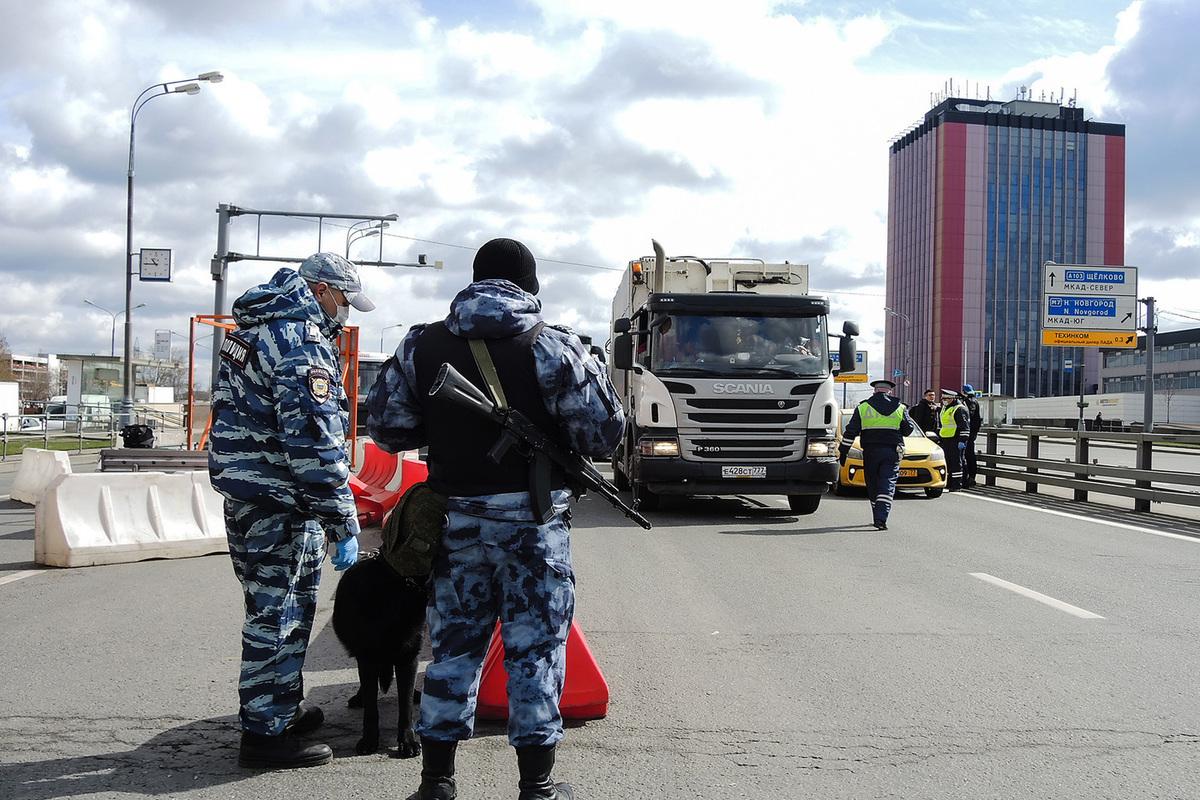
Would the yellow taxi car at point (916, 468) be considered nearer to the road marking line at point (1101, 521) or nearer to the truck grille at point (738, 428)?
the road marking line at point (1101, 521)

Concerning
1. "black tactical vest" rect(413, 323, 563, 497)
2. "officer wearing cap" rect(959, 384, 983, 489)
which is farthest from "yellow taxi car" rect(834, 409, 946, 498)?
"black tactical vest" rect(413, 323, 563, 497)

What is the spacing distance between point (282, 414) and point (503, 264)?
100cm

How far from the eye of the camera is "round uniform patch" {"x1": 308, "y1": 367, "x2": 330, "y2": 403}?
382 cm

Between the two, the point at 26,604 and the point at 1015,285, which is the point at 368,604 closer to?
the point at 26,604

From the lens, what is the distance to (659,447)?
12648 millimetres

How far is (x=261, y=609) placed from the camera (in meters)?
3.92

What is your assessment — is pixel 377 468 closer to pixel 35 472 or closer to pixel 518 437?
pixel 35 472

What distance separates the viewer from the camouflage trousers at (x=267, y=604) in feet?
12.8

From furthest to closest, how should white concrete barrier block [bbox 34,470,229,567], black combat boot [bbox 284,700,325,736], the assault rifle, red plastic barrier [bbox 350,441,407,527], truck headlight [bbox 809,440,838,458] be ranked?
truck headlight [bbox 809,440,838,458], red plastic barrier [bbox 350,441,407,527], white concrete barrier block [bbox 34,470,229,567], black combat boot [bbox 284,700,325,736], the assault rifle

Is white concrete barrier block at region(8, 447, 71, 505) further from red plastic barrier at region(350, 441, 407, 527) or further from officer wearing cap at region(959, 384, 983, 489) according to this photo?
officer wearing cap at region(959, 384, 983, 489)

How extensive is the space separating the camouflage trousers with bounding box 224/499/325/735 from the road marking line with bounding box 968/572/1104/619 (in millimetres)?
5224

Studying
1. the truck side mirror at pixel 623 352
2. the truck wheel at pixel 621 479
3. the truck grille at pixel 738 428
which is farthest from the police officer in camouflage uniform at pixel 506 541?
the truck wheel at pixel 621 479

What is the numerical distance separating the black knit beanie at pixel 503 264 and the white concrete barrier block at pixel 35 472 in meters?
11.6

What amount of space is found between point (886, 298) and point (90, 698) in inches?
5728
